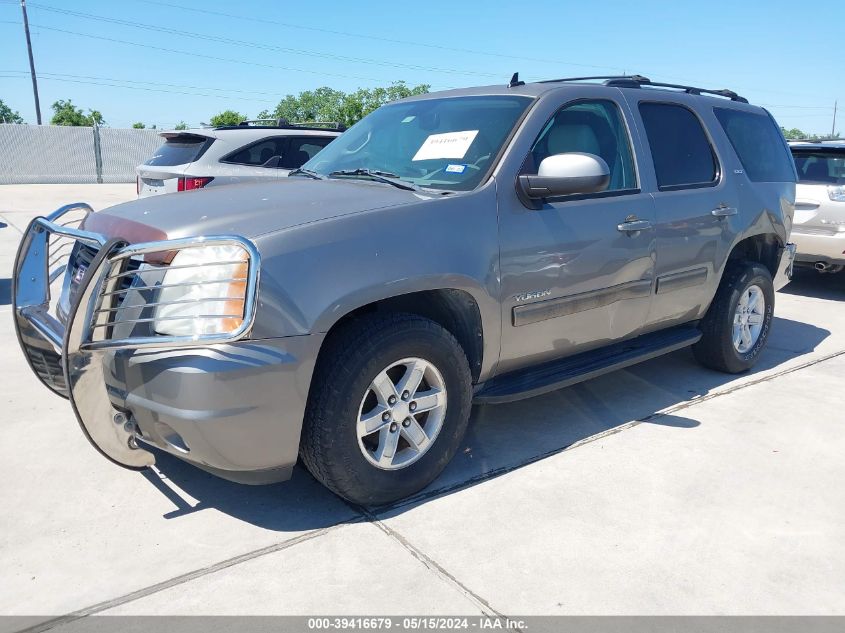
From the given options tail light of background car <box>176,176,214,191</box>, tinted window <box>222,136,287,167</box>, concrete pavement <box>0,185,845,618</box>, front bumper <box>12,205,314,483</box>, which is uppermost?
tinted window <box>222,136,287,167</box>

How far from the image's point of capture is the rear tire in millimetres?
4945

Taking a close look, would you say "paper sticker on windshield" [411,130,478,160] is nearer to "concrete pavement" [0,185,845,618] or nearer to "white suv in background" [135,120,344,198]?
"concrete pavement" [0,185,845,618]

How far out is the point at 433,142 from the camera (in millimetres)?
3846

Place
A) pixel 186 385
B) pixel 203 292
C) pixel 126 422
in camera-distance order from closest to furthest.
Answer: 1. pixel 186 385
2. pixel 203 292
3. pixel 126 422

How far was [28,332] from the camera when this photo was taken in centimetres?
342

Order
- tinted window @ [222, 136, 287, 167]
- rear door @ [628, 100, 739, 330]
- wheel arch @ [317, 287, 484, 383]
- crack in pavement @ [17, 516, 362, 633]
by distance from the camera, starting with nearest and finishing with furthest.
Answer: crack in pavement @ [17, 516, 362, 633], wheel arch @ [317, 287, 484, 383], rear door @ [628, 100, 739, 330], tinted window @ [222, 136, 287, 167]

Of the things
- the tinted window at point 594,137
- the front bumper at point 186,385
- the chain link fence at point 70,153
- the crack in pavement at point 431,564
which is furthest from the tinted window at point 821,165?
the chain link fence at point 70,153

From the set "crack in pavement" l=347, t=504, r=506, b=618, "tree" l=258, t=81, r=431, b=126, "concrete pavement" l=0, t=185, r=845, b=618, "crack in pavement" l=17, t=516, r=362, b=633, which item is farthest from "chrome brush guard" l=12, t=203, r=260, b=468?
"tree" l=258, t=81, r=431, b=126

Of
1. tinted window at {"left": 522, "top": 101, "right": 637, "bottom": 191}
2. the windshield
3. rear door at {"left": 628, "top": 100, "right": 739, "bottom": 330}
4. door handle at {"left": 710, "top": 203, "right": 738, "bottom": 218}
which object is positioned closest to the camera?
the windshield

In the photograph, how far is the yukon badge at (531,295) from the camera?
3.50 m

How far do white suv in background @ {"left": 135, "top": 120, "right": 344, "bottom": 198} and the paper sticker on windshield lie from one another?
4319 millimetres

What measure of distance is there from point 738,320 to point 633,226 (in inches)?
62.6

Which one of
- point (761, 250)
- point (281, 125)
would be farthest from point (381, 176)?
point (281, 125)

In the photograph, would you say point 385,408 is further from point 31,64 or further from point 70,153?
point 31,64
